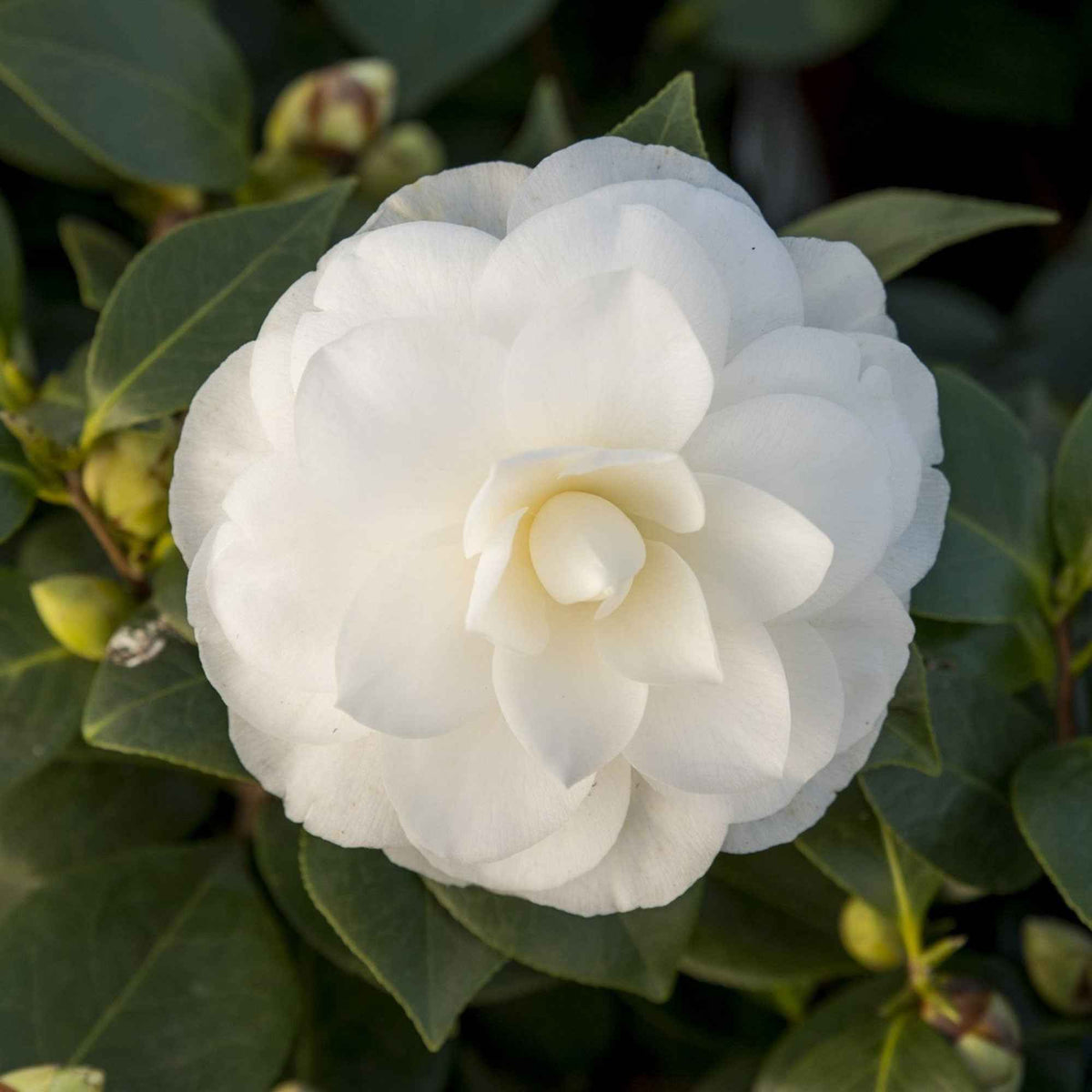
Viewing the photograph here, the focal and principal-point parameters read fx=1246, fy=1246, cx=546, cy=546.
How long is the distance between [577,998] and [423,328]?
0.81 metres

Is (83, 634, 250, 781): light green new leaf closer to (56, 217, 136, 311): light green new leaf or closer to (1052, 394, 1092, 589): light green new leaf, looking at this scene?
(56, 217, 136, 311): light green new leaf

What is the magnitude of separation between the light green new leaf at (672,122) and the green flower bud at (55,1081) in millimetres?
593

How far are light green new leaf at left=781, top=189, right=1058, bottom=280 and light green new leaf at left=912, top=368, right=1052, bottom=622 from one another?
0.29 ft

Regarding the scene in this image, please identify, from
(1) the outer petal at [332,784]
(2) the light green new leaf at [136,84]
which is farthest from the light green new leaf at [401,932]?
(2) the light green new leaf at [136,84]

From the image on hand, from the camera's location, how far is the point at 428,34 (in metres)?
1.27

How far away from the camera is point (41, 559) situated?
1016 mm

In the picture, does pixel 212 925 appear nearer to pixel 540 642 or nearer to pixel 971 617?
pixel 540 642

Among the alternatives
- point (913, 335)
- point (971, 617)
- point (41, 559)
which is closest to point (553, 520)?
point (971, 617)

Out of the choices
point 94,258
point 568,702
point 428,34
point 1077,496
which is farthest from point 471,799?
point 428,34

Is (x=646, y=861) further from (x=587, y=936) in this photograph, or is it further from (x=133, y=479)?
(x=133, y=479)

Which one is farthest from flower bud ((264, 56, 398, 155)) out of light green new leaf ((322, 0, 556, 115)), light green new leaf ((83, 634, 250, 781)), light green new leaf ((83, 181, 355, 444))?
light green new leaf ((83, 634, 250, 781))

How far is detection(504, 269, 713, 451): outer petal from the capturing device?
0.54 meters

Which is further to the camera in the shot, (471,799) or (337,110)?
(337,110)

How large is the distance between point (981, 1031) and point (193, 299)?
716mm
